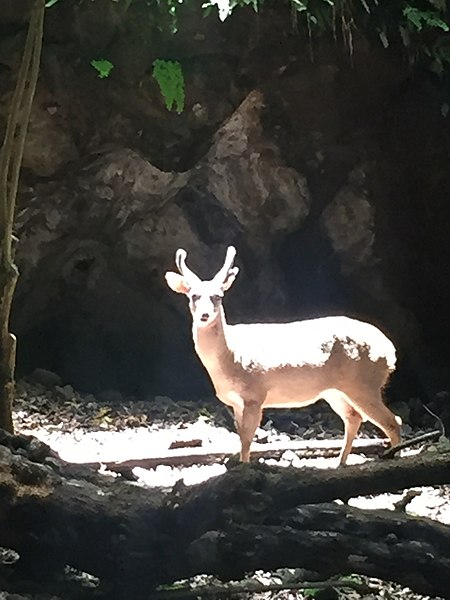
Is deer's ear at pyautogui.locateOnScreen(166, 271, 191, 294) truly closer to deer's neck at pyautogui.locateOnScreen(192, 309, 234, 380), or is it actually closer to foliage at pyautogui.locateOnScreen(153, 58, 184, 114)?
deer's neck at pyautogui.locateOnScreen(192, 309, 234, 380)

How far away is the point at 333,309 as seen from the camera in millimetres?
5078

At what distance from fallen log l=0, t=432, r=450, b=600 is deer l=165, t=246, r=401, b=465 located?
3.70 feet

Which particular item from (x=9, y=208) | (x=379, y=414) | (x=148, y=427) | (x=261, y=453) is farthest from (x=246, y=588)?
(x=148, y=427)

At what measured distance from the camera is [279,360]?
3225mm

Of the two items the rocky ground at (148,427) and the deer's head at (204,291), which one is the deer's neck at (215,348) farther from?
the rocky ground at (148,427)

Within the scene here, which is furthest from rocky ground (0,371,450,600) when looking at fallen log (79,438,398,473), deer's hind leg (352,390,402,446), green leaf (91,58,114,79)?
green leaf (91,58,114,79)

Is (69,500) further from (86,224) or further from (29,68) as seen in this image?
(86,224)

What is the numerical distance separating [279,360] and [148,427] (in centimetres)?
140

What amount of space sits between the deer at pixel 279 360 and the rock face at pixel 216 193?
1545 mm

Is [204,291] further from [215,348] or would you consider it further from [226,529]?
[226,529]

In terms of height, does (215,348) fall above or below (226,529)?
above

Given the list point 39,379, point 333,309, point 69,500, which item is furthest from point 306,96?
point 69,500

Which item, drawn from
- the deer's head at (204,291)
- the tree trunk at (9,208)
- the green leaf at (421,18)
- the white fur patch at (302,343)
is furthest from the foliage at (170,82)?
the white fur patch at (302,343)

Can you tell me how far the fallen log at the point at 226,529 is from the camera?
1.87 meters
